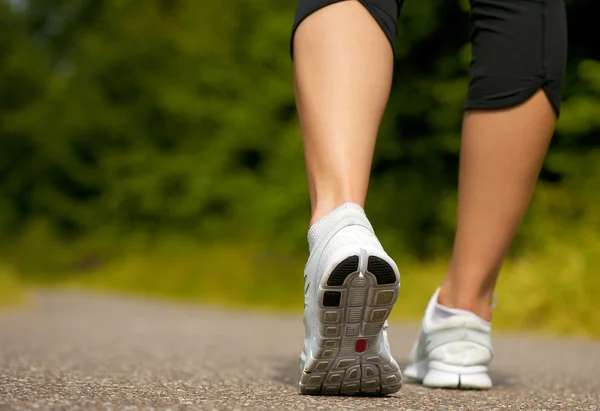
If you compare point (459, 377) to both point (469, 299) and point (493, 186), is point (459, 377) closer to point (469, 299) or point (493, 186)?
point (469, 299)

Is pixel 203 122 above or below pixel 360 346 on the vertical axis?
above

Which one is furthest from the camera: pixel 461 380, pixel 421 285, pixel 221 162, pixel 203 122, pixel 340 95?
pixel 203 122

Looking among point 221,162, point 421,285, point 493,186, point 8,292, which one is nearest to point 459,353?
point 493,186

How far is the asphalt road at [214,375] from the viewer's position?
1.25m

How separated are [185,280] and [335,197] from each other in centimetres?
934

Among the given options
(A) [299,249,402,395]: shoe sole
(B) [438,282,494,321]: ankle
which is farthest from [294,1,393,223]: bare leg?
(B) [438,282,494,321]: ankle

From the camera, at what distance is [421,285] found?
6207 mm

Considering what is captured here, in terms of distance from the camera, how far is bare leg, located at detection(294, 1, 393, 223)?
1.34 m

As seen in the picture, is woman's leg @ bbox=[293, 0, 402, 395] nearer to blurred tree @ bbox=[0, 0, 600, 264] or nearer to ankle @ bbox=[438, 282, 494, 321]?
ankle @ bbox=[438, 282, 494, 321]

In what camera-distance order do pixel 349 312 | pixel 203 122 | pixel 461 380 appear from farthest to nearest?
1. pixel 203 122
2. pixel 461 380
3. pixel 349 312

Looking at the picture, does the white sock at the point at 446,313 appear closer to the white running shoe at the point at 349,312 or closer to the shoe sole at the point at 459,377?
the shoe sole at the point at 459,377

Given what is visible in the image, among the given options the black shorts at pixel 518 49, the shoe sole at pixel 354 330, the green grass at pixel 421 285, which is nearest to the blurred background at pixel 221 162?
the green grass at pixel 421 285

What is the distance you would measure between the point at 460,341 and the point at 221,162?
14147mm

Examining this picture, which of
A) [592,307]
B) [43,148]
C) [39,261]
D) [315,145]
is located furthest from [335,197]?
[43,148]
